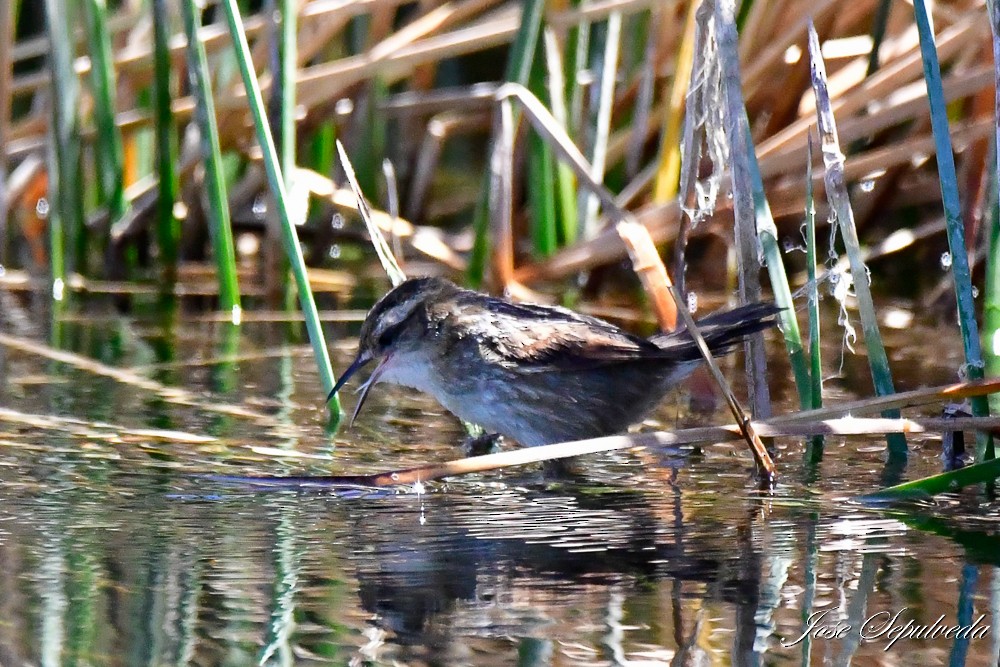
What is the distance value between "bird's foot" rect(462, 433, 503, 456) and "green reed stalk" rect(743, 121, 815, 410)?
A: 93cm

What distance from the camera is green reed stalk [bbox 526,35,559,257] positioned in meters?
5.59

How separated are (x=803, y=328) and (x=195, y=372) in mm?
2457

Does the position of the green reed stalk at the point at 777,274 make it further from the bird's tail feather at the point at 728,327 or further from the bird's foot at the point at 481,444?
the bird's foot at the point at 481,444

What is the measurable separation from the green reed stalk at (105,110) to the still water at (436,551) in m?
1.80

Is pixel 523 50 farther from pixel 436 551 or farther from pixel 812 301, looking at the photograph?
pixel 436 551

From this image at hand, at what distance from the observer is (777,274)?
3520mm

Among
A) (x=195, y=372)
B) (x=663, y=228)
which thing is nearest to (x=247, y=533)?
(x=195, y=372)

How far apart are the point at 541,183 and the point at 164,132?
5.16 ft

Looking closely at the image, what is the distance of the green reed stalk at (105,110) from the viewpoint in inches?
222

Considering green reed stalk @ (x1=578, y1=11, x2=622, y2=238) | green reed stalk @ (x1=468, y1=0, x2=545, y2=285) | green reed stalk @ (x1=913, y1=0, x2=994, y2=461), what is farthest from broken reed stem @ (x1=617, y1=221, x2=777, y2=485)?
green reed stalk @ (x1=578, y1=11, x2=622, y2=238)

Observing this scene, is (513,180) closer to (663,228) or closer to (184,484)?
(663,228)

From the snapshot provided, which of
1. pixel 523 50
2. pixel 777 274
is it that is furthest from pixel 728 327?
pixel 523 50

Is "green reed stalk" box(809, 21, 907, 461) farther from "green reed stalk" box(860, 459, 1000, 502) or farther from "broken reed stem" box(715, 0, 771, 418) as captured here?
"green reed stalk" box(860, 459, 1000, 502)

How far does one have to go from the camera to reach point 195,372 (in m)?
4.88
